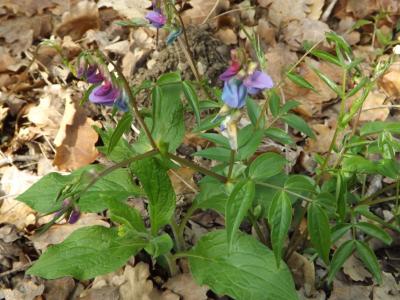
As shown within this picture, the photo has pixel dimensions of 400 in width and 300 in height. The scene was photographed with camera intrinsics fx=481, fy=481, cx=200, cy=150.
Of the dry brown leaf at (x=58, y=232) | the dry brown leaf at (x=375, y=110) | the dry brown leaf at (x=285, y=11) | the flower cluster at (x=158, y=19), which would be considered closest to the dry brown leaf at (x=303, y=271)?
the dry brown leaf at (x=58, y=232)

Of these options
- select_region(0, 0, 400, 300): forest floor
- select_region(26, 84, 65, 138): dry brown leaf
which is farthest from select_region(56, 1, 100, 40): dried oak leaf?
select_region(26, 84, 65, 138): dry brown leaf

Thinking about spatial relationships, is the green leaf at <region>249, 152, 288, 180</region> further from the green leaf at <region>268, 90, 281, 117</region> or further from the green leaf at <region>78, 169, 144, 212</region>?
the green leaf at <region>78, 169, 144, 212</region>

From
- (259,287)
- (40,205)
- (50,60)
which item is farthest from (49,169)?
(259,287)

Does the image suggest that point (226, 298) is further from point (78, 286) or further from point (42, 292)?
point (42, 292)

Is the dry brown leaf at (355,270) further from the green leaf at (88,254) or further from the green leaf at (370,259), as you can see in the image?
the green leaf at (88,254)

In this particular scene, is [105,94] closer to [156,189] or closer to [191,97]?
[191,97]

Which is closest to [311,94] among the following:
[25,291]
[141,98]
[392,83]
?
[392,83]
